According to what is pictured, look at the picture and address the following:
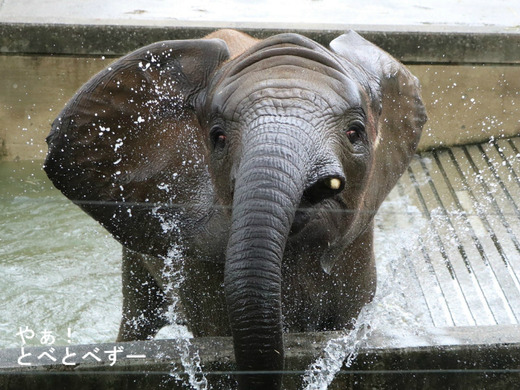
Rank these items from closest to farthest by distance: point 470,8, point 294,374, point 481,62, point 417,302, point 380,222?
point 294,374, point 417,302, point 380,222, point 481,62, point 470,8

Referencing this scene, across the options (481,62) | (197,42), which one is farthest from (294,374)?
(481,62)

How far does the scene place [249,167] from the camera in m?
2.48

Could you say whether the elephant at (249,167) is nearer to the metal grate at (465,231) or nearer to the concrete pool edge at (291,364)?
the concrete pool edge at (291,364)

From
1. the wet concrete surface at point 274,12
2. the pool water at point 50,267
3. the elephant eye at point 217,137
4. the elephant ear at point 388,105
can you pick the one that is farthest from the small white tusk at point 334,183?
the wet concrete surface at point 274,12

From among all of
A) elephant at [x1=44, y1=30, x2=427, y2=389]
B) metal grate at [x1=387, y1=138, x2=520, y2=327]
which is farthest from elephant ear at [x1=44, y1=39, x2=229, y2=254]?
metal grate at [x1=387, y1=138, x2=520, y2=327]

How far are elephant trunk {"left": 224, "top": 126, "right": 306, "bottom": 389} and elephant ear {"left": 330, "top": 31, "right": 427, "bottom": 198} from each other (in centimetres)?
69

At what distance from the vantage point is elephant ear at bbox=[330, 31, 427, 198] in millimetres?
3139

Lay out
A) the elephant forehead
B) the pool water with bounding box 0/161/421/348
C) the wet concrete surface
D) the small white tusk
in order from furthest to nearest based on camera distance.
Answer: the wet concrete surface → the pool water with bounding box 0/161/421/348 → the elephant forehead → the small white tusk

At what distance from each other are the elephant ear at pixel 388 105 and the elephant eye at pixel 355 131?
23cm

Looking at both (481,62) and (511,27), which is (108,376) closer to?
(481,62)

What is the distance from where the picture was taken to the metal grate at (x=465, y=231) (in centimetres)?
514

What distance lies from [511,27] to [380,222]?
1.87 metres

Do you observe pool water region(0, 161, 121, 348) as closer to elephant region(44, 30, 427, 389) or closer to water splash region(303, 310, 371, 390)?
elephant region(44, 30, 427, 389)

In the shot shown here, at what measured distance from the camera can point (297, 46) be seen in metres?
2.91
